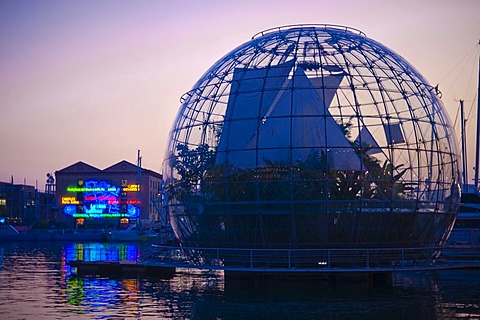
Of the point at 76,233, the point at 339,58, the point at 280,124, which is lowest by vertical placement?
the point at 76,233

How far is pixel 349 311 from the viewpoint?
2819 cm

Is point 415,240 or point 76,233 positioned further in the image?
point 76,233

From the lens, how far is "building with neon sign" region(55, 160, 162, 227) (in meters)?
144

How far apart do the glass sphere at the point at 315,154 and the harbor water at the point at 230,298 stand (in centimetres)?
224

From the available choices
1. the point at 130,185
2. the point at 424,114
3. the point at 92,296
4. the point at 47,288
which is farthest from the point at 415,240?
the point at 130,185

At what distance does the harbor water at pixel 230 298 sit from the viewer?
90.6 feet

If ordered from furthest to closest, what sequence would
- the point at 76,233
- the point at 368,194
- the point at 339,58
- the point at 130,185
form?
1. the point at 130,185
2. the point at 76,233
3. the point at 339,58
4. the point at 368,194

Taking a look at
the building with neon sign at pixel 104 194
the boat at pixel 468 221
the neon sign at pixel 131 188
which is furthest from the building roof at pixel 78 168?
the boat at pixel 468 221

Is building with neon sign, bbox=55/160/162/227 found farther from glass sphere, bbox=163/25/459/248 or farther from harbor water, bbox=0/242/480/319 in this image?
glass sphere, bbox=163/25/459/248

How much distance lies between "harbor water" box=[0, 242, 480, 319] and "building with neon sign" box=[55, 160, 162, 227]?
102038mm

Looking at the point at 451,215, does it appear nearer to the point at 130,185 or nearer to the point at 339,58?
the point at 339,58

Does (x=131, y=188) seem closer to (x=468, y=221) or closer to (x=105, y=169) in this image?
(x=105, y=169)

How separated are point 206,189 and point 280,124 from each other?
492 cm

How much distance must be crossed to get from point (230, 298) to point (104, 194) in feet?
378
